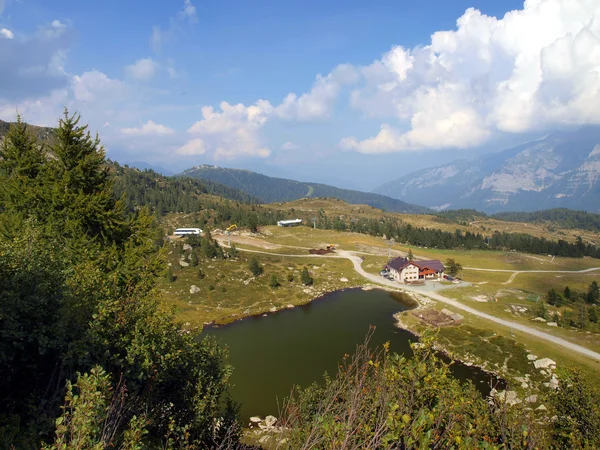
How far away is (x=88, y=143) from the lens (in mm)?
24250

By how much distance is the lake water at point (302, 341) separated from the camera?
3622 cm

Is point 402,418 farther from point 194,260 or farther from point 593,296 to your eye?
point 593,296

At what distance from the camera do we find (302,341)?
48188 millimetres

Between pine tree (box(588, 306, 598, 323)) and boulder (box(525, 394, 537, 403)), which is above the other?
pine tree (box(588, 306, 598, 323))

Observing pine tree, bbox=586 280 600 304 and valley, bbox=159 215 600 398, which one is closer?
valley, bbox=159 215 600 398

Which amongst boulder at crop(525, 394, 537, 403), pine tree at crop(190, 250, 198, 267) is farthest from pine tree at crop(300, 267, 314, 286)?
boulder at crop(525, 394, 537, 403)

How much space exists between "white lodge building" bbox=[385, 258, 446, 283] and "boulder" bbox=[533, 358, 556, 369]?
3663 centimetres

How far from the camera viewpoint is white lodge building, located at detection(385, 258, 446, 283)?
250 ft

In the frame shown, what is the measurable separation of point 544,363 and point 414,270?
38233 mm

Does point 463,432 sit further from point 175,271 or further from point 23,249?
point 175,271

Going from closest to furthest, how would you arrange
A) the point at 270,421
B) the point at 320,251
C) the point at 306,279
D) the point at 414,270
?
the point at 270,421 < the point at 306,279 < the point at 414,270 < the point at 320,251

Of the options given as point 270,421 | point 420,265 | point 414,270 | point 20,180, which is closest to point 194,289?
point 270,421

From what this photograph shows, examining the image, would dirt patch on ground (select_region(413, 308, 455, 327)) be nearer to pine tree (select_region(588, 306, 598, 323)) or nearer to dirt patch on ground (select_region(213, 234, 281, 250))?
pine tree (select_region(588, 306, 598, 323))

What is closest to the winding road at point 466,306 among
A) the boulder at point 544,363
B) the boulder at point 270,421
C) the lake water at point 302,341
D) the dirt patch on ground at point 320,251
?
the dirt patch on ground at point 320,251
